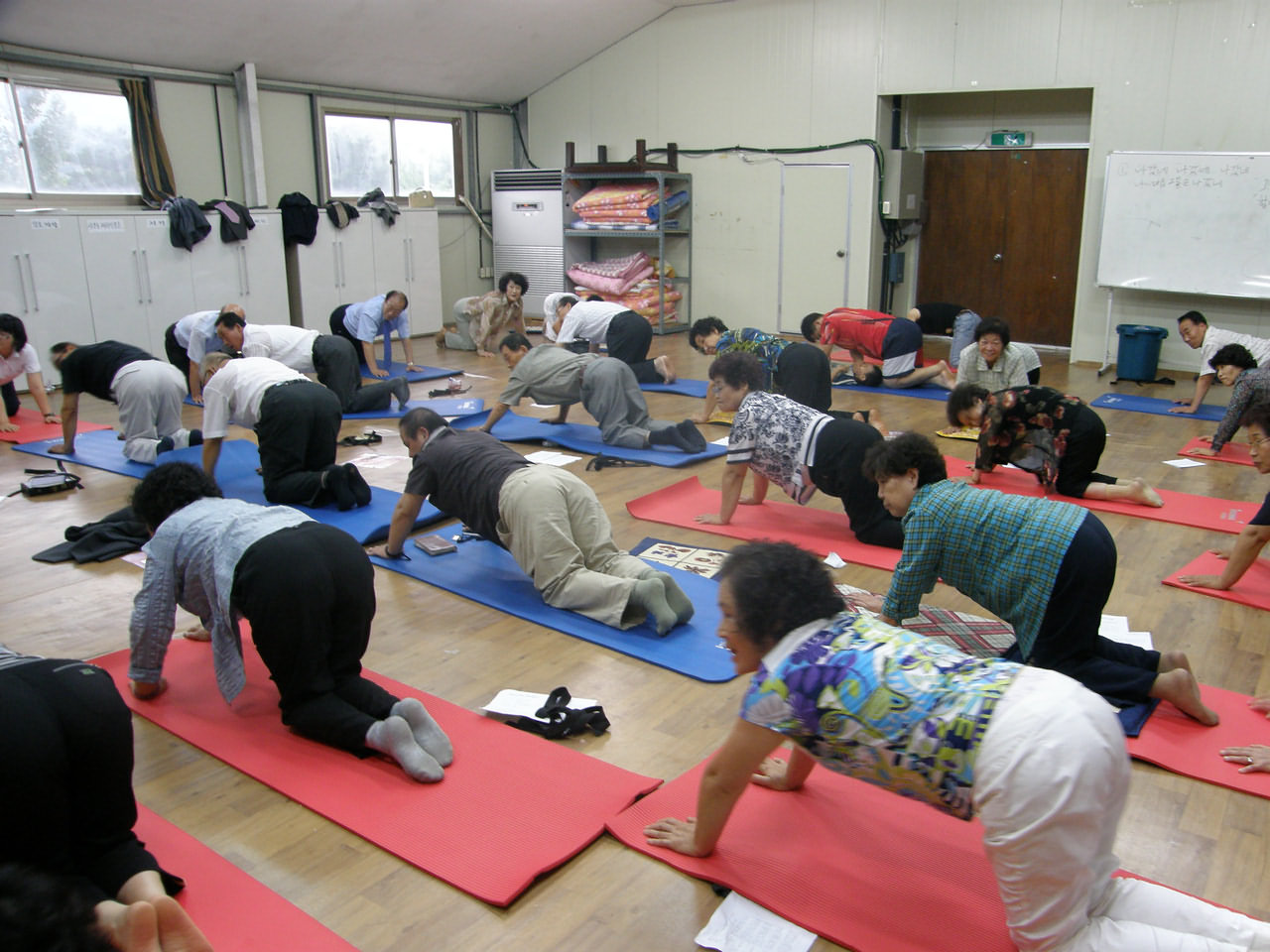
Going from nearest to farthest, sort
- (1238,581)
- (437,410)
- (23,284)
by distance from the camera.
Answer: (1238,581) < (437,410) < (23,284)

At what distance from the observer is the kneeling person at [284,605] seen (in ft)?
9.03

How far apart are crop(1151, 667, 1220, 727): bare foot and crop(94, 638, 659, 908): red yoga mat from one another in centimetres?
155

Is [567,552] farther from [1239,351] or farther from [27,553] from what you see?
[1239,351]

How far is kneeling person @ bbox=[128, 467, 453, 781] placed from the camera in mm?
2752

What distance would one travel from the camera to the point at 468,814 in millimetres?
2592

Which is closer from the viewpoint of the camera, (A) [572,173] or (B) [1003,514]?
(B) [1003,514]

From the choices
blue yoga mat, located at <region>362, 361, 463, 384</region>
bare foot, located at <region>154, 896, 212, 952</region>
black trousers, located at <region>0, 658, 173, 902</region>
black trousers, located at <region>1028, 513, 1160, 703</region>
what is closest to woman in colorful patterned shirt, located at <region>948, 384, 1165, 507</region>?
black trousers, located at <region>1028, 513, 1160, 703</region>

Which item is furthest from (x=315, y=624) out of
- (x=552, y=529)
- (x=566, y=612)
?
(x=566, y=612)

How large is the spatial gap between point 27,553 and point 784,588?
410 centimetres

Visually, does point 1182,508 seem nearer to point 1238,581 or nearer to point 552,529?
point 1238,581

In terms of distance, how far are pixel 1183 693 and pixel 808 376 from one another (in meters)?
3.69

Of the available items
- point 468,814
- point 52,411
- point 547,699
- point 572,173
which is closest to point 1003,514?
point 547,699

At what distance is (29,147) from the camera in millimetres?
8344

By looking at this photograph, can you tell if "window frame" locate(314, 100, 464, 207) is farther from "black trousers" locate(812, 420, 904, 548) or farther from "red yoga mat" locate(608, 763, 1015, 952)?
"red yoga mat" locate(608, 763, 1015, 952)
